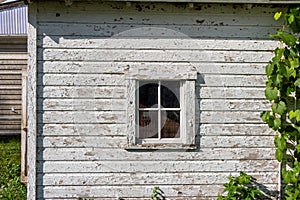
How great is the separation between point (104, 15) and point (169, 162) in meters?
1.99

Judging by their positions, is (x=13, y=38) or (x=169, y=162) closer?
(x=169, y=162)

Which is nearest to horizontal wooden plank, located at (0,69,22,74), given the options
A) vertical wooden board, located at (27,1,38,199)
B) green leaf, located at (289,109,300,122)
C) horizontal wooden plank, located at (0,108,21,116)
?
horizontal wooden plank, located at (0,108,21,116)

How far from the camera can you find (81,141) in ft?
18.5

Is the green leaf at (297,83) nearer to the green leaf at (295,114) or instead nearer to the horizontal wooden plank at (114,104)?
the green leaf at (295,114)

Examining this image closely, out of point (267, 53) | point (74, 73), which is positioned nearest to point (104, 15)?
point (74, 73)

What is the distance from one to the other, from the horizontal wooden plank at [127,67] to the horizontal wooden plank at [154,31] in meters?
0.35

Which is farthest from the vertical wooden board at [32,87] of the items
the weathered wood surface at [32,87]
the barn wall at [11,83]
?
the barn wall at [11,83]

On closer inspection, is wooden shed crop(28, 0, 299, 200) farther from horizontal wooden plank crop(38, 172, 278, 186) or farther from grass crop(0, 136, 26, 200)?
grass crop(0, 136, 26, 200)

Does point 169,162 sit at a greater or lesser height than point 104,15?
lesser

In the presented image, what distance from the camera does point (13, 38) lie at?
457 inches

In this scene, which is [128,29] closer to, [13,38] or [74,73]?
[74,73]

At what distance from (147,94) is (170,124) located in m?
0.48

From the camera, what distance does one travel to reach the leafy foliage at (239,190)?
5.56 m

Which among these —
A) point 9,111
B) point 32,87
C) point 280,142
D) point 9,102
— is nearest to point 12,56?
point 9,102
